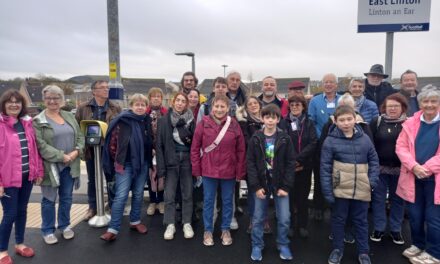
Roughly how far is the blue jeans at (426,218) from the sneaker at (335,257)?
93cm

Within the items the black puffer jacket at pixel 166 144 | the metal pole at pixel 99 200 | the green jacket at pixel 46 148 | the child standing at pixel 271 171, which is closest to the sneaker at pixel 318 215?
the child standing at pixel 271 171

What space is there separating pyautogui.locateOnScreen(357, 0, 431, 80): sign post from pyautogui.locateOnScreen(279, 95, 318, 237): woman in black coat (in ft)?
11.5

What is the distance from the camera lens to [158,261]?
3584mm

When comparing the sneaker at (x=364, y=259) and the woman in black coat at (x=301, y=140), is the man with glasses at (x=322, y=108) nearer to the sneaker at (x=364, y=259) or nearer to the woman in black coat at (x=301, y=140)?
the woman in black coat at (x=301, y=140)

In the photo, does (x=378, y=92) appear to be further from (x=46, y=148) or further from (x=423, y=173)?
(x=46, y=148)

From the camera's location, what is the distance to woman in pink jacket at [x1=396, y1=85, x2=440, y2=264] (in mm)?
3359

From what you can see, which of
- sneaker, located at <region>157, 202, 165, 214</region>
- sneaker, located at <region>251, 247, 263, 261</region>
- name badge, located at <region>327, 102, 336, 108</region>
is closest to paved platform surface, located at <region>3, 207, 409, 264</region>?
sneaker, located at <region>251, 247, 263, 261</region>

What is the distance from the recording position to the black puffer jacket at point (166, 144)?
4.05 meters

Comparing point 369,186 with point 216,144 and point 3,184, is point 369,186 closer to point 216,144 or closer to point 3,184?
point 216,144

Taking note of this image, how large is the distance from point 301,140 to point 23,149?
325cm

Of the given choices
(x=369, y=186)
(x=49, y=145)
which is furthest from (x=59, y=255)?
(x=369, y=186)

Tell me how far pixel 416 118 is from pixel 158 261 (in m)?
3.37

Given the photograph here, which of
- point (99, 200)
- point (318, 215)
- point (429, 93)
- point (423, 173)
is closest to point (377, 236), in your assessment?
point (318, 215)

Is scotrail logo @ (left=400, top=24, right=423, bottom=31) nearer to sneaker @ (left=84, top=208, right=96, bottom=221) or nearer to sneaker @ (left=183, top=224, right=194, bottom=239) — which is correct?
sneaker @ (left=183, top=224, right=194, bottom=239)
